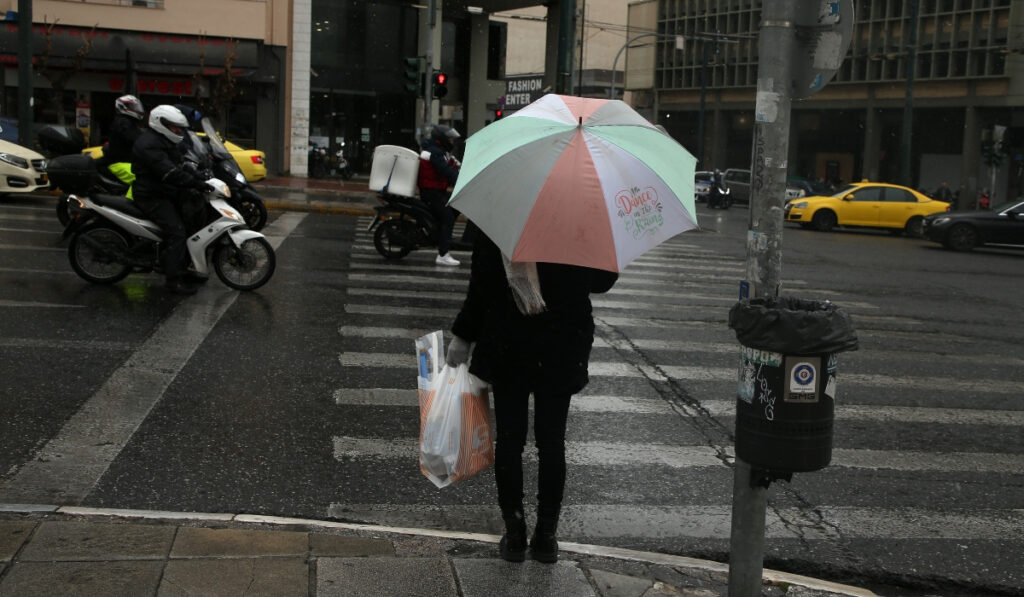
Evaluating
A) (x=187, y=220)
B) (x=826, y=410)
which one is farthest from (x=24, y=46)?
(x=826, y=410)

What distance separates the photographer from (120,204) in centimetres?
1045

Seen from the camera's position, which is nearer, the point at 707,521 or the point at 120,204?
the point at 707,521

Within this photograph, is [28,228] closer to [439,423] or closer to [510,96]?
[439,423]

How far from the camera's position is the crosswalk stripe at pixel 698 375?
834 cm

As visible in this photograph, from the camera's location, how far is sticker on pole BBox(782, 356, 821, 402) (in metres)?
3.66

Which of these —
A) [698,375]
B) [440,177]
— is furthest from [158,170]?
[698,375]

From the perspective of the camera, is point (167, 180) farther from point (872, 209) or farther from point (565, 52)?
point (872, 209)

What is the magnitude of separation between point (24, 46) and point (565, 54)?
1143 cm

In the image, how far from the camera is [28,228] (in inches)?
603

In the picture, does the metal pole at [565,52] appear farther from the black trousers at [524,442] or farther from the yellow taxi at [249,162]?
the black trousers at [524,442]

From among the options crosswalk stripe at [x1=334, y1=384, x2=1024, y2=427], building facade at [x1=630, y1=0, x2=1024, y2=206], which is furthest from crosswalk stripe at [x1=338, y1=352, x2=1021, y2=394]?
building facade at [x1=630, y1=0, x2=1024, y2=206]

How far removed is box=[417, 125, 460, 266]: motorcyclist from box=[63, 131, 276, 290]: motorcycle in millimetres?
3577

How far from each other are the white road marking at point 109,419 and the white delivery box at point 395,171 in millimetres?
4459

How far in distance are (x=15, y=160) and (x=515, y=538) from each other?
56.5ft
